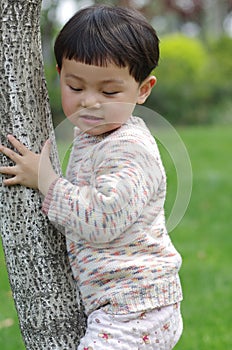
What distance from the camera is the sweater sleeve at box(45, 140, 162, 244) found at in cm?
223

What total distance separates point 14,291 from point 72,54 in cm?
80

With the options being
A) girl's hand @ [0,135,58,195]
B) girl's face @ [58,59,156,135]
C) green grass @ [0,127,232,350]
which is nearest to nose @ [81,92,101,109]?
girl's face @ [58,59,156,135]

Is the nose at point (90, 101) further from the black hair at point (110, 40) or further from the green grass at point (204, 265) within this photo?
the green grass at point (204, 265)

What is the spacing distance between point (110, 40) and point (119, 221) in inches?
21.7

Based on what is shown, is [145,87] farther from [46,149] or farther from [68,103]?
[46,149]

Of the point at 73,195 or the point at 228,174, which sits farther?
the point at 228,174

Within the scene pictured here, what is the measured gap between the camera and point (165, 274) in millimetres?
2387

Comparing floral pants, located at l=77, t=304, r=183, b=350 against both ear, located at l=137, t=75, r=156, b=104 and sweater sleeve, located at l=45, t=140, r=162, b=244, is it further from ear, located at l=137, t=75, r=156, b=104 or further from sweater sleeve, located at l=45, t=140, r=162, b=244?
ear, located at l=137, t=75, r=156, b=104

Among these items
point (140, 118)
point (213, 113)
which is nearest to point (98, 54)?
point (140, 118)

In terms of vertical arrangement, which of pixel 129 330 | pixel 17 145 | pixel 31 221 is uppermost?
pixel 17 145

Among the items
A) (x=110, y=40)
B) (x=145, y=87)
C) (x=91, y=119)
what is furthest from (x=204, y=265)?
(x=110, y=40)

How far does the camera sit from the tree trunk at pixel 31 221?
2387mm

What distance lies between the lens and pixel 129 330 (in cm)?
232

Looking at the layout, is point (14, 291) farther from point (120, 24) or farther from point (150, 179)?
point (120, 24)
